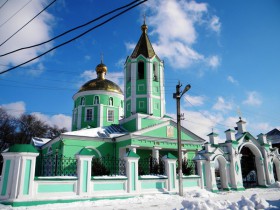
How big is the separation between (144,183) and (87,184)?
2693 millimetres

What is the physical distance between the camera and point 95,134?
61.3 ft

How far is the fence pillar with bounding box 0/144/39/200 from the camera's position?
27.1 feet

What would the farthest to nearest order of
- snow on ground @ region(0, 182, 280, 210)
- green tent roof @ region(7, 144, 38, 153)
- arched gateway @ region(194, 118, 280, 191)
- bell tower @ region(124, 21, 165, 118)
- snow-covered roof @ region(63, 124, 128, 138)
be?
1. bell tower @ region(124, 21, 165, 118)
2. snow-covered roof @ region(63, 124, 128, 138)
3. arched gateway @ region(194, 118, 280, 191)
4. green tent roof @ region(7, 144, 38, 153)
5. snow on ground @ region(0, 182, 280, 210)

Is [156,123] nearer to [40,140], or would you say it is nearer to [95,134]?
[95,134]

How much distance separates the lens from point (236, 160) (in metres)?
16.2

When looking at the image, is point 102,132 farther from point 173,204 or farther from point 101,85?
point 173,204

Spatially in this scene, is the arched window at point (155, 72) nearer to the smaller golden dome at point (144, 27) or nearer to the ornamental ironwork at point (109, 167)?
the smaller golden dome at point (144, 27)

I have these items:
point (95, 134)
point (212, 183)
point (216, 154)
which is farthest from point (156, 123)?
point (212, 183)

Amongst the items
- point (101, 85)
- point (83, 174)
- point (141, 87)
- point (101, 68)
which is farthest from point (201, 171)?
point (101, 68)

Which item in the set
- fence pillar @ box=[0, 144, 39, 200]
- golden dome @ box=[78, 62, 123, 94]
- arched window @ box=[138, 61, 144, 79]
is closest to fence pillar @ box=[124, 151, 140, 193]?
fence pillar @ box=[0, 144, 39, 200]

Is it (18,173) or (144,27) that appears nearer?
(18,173)

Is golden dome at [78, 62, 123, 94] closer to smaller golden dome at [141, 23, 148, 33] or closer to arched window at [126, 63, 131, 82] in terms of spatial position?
arched window at [126, 63, 131, 82]

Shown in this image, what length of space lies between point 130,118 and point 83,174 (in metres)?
10.8

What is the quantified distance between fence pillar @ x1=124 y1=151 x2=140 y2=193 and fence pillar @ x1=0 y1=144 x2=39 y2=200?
3885mm
